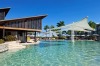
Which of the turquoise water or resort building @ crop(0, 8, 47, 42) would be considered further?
resort building @ crop(0, 8, 47, 42)

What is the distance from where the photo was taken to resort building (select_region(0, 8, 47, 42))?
29.5 m

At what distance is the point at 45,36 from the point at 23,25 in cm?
3383

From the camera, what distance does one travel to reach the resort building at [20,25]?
2951 cm

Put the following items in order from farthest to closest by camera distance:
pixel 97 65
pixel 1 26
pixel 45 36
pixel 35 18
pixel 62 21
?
pixel 62 21 → pixel 45 36 → pixel 35 18 → pixel 1 26 → pixel 97 65

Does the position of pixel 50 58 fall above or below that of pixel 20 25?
below

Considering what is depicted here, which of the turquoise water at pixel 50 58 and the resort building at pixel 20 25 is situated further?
the resort building at pixel 20 25

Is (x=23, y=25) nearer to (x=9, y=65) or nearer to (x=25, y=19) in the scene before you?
(x=25, y=19)

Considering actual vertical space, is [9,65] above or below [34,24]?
below

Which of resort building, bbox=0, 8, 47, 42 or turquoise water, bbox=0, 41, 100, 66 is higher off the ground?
resort building, bbox=0, 8, 47, 42

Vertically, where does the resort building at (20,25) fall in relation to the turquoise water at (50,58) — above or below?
above

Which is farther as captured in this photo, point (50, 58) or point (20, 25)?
point (20, 25)

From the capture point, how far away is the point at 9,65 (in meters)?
10.3

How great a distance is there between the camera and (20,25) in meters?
31.6

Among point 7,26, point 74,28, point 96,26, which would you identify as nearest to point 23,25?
point 7,26
